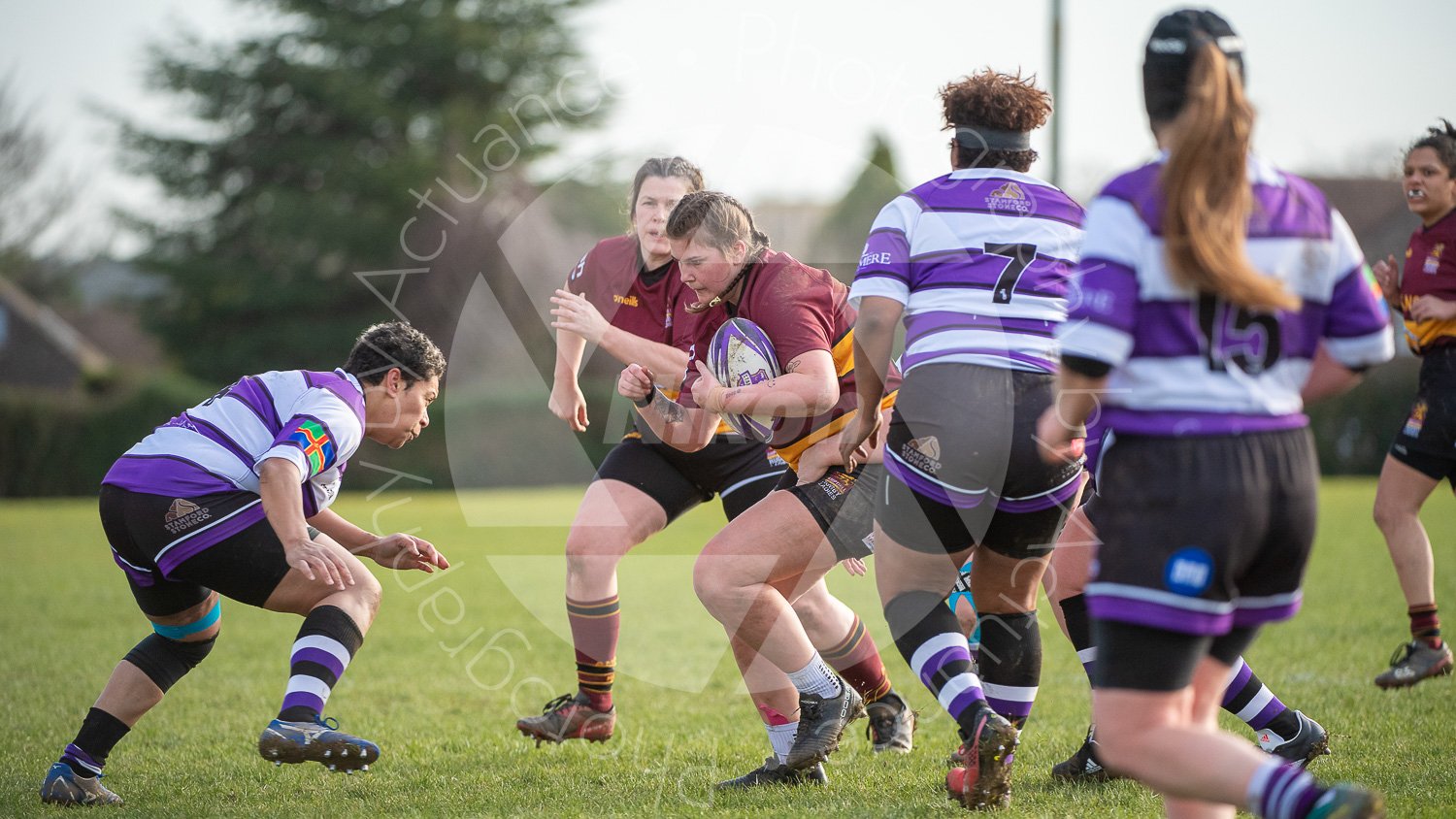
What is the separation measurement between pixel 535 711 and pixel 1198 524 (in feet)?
12.7

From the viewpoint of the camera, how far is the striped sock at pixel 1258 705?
3.92m

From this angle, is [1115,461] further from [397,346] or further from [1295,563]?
[397,346]

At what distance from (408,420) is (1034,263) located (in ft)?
7.17

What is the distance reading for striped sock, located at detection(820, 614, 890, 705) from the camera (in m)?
4.69

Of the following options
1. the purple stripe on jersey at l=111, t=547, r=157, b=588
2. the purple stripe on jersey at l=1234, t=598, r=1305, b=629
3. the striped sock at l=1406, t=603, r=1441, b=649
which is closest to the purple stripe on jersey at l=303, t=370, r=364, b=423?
the purple stripe on jersey at l=111, t=547, r=157, b=588

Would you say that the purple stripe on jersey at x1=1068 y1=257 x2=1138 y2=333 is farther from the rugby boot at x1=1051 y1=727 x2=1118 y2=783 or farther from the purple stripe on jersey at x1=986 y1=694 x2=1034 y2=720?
the rugby boot at x1=1051 y1=727 x2=1118 y2=783

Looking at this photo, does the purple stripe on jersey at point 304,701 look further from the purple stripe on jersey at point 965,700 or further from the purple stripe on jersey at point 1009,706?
the purple stripe on jersey at point 1009,706

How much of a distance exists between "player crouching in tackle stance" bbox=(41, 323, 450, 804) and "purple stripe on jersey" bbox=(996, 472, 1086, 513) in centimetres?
181

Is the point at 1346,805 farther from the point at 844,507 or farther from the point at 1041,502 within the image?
the point at 844,507

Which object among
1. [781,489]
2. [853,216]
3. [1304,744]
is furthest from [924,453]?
[853,216]

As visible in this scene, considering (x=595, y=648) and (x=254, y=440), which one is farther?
(x=595, y=648)

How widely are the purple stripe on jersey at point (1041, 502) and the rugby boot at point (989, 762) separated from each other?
57 centimetres

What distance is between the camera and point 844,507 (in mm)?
3969

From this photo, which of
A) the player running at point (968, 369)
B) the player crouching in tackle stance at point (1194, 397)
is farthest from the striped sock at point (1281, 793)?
the player running at point (968, 369)
